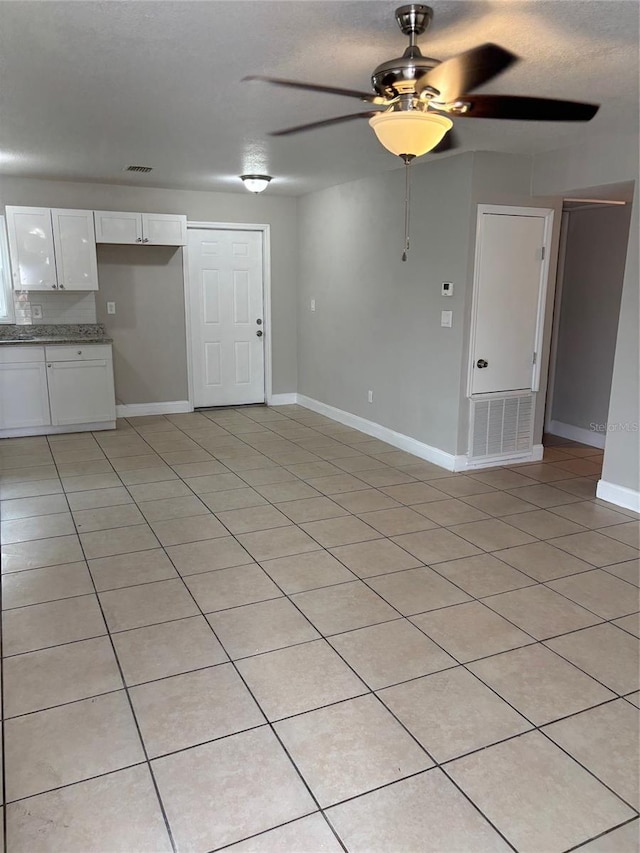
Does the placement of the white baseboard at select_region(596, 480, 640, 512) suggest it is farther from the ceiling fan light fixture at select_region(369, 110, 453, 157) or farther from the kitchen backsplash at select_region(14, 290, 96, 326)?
the kitchen backsplash at select_region(14, 290, 96, 326)

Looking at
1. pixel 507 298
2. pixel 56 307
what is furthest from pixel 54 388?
pixel 507 298

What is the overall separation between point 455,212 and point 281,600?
322 cm

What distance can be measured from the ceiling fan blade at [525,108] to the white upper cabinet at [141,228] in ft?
15.4

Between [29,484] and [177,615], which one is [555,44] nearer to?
[177,615]

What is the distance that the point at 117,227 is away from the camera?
6176mm

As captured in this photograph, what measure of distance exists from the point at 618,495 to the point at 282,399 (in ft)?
13.9

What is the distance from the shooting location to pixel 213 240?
696cm

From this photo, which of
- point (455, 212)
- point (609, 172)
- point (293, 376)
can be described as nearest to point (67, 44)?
point (455, 212)

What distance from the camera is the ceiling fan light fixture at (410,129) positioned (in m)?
2.17

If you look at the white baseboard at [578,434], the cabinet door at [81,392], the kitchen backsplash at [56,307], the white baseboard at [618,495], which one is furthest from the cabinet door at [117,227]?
the white baseboard at [618,495]

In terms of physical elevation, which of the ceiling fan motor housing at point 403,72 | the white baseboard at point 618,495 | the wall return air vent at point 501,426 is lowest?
the white baseboard at point 618,495

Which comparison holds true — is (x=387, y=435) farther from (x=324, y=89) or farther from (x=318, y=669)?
(x=324, y=89)

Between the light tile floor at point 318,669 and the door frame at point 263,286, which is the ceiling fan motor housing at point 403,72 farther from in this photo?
the door frame at point 263,286

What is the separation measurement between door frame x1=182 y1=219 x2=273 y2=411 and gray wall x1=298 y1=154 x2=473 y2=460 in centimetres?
40
